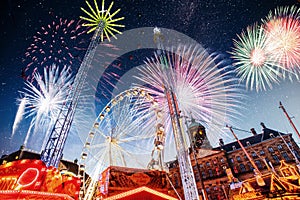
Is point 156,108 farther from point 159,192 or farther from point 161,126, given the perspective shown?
point 159,192

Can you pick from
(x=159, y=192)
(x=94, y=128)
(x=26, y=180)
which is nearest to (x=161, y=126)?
(x=159, y=192)

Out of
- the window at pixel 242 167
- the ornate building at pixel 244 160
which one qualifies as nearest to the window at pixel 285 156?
the ornate building at pixel 244 160

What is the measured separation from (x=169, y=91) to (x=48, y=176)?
7794 millimetres

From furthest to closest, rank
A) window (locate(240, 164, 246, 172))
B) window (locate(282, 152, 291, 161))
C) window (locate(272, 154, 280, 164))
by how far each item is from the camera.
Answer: window (locate(240, 164, 246, 172)), window (locate(272, 154, 280, 164)), window (locate(282, 152, 291, 161))

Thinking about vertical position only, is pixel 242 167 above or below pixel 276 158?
below

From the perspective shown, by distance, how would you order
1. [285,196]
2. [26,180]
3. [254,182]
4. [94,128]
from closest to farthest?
[26,180] → [285,196] → [254,182] → [94,128]

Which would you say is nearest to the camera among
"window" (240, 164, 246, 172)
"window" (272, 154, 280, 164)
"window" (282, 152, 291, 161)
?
"window" (282, 152, 291, 161)

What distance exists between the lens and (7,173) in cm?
826

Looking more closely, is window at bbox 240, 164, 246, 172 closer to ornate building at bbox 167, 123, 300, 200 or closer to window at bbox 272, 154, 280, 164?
ornate building at bbox 167, 123, 300, 200

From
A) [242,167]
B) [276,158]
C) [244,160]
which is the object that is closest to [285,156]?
[276,158]

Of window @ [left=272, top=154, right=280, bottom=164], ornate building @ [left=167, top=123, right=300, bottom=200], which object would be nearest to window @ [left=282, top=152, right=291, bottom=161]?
ornate building @ [left=167, top=123, right=300, bottom=200]

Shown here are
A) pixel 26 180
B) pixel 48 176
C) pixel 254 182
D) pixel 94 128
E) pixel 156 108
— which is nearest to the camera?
pixel 26 180

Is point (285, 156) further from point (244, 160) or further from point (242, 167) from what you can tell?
point (242, 167)

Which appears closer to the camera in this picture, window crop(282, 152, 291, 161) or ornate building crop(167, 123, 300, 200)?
window crop(282, 152, 291, 161)
